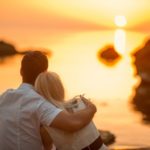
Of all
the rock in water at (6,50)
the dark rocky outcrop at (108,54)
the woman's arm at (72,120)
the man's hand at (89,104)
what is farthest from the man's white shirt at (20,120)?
the rock in water at (6,50)

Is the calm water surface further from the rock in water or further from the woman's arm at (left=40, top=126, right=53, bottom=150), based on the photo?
the woman's arm at (left=40, top=126, right=53, bottom=150)

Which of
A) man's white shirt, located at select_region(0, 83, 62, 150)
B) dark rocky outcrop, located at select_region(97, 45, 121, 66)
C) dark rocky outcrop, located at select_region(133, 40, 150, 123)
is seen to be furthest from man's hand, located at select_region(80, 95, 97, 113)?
dark rocky outcrop, located at select_region(97, 45, 121, 66)

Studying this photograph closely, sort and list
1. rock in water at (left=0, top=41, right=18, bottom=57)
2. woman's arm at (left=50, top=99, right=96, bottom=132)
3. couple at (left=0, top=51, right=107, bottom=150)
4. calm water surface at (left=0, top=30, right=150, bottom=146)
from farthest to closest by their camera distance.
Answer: rock in water at (left=0, top=41, right=18, bottom=57) < calm water surface at (left=0, top=30, right=150, bottom=146) < couple at (left=0, top=51, right=107, bottom=150) < woman's arm at (left=50, top=99, right=96, bottom=132)

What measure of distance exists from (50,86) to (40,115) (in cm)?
18

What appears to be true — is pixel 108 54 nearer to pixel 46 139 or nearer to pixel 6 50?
pixel 6 50

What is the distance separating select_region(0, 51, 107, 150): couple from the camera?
12.3 feet

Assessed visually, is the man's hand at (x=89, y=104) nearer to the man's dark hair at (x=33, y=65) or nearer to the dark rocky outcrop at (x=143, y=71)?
the man's dark hair at (x=33, y=65)

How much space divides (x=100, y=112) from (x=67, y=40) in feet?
192

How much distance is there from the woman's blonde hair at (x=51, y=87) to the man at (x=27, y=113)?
0.19 feet

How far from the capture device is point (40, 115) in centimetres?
374

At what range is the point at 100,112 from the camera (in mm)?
20469

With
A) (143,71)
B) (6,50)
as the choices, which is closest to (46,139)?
(143,71)

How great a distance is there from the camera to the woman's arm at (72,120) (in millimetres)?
3656

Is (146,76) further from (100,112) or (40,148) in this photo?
(40,148)
